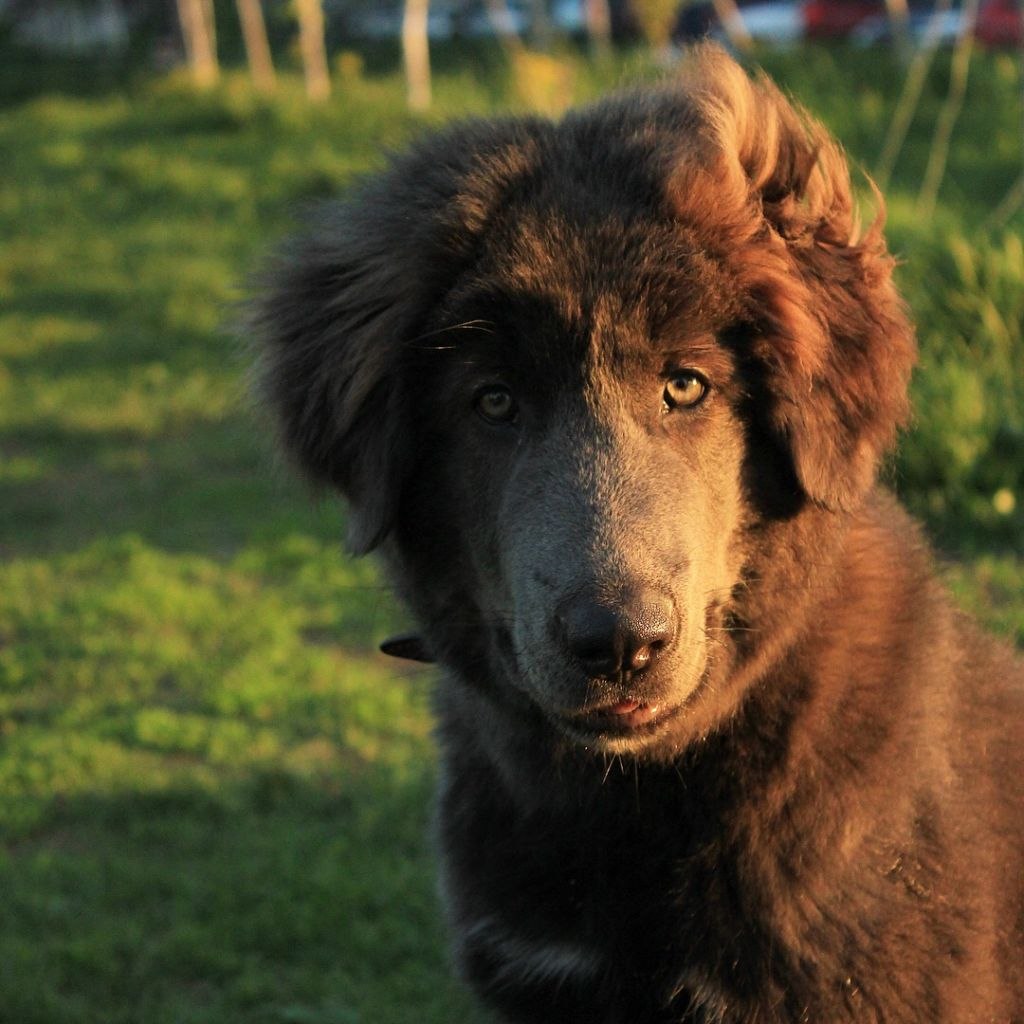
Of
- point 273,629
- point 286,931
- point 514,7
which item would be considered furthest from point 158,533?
point 514,7

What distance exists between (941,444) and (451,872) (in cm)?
410

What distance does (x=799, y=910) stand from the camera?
9.78 feet

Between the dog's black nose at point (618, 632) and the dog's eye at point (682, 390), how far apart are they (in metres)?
0.49

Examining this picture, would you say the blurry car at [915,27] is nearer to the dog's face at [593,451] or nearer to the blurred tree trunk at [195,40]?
the blurred tree trunk at [195,40]

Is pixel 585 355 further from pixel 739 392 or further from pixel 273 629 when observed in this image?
pixel 273 629

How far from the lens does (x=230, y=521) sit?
330 inches

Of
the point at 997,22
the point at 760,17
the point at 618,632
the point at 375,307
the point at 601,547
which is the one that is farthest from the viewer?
the point at 760,17

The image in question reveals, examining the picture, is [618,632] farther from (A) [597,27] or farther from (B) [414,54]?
(A) [597,27]

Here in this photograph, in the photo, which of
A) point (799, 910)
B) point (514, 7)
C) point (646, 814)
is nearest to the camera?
point (799, 910)

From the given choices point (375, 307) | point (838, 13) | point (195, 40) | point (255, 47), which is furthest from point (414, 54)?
point (375, 307)

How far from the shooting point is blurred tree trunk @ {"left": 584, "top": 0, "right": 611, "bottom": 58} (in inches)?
617

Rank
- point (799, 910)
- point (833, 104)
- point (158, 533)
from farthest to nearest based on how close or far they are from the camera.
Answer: point (833, 104), point (158, 533), point (799, 910)

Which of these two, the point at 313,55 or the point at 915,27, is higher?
the point at 313,55

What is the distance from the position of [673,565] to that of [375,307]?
0.96m
